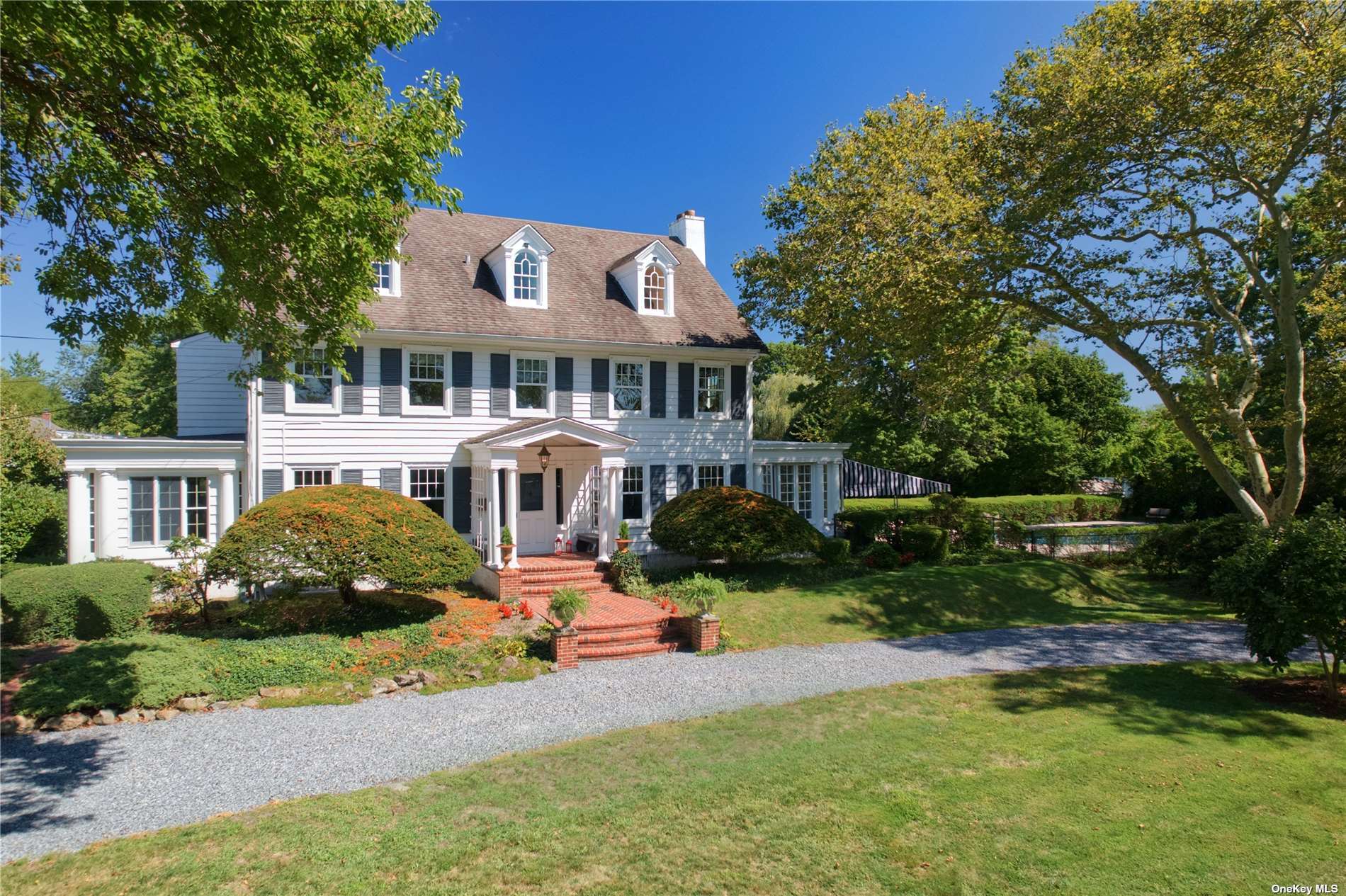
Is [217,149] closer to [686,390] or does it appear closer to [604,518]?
[604,518]

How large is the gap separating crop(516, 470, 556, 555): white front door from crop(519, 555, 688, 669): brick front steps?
5.53 ft

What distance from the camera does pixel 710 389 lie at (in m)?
20.1

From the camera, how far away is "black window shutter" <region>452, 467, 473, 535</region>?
17203 mm

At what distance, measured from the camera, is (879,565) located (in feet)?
65.7

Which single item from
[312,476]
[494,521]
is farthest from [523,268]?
[312,476]

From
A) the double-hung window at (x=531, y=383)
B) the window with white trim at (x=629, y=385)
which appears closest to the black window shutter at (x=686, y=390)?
the window with white trim at (x=629, y=385)

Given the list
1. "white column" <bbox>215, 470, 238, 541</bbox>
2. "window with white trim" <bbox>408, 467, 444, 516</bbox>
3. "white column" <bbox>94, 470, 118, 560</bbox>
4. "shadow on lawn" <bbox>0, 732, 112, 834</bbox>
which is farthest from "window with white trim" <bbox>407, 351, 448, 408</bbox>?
"shadow on lawn" <bbox>0, 732, 112, 834</bbox>

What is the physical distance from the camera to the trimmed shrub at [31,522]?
1722 cm

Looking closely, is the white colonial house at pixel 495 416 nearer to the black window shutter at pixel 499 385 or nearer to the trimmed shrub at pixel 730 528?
the black window shutter at pixel 499 385

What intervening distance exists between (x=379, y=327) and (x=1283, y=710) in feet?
57.1

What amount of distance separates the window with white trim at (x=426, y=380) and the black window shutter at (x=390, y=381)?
0.20 metres

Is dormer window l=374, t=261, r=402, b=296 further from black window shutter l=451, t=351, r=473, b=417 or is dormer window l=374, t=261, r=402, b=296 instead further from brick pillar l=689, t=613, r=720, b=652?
brick pillar l=689, t=613, r=720, b=652

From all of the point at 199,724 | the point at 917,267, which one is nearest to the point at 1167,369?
the point at 917,267

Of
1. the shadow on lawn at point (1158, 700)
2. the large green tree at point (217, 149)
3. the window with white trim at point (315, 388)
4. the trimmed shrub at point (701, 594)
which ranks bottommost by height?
the shadow on lawn at point (1158, 700)
